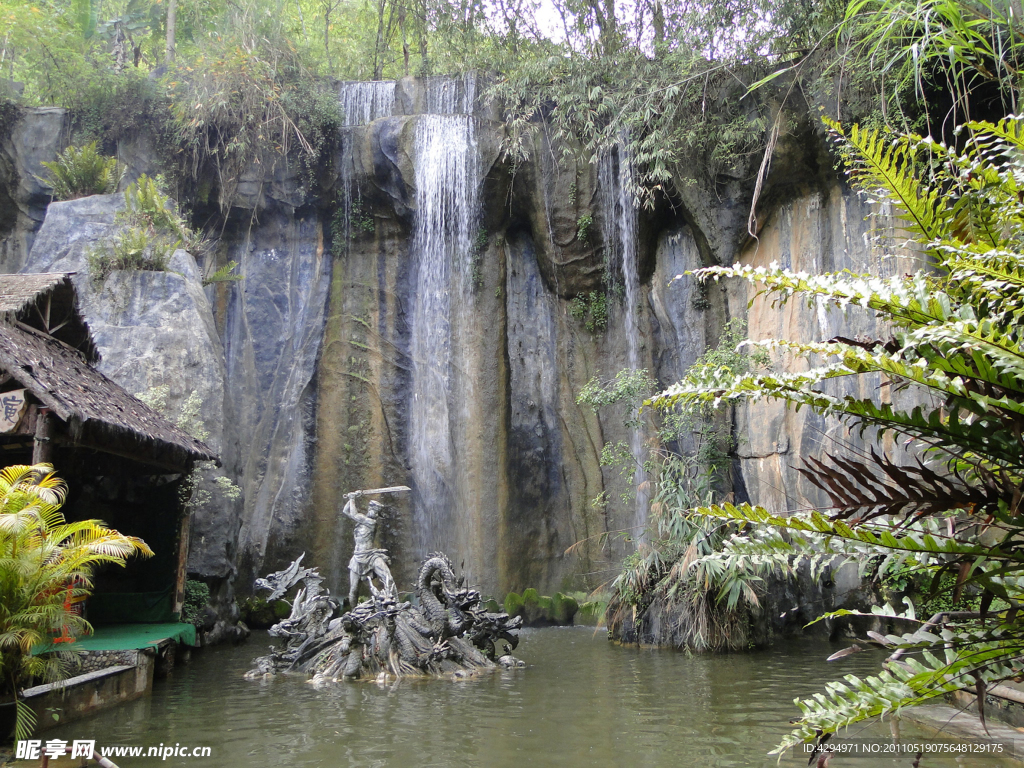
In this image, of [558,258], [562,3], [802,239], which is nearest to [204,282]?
[558,258]

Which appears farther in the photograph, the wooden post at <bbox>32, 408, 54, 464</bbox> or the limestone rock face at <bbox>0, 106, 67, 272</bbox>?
the limestone rock face at <bbox>0, 106, 67, 272</bbox>

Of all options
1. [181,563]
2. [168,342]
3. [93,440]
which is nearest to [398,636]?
[181,563]

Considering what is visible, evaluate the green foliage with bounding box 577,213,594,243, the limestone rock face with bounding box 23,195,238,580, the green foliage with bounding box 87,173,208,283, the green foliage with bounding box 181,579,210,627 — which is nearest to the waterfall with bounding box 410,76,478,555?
the green foliage with bounding box 577,213,594,243

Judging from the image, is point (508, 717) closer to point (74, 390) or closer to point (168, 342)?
point (74, 390)

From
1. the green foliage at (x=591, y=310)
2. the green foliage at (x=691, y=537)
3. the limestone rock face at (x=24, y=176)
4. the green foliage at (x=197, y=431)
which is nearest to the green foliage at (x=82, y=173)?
the limestone rock face at (x=24, y=176)

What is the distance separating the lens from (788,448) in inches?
461

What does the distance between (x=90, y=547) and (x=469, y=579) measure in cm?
932

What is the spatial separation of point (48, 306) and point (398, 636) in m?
6.27

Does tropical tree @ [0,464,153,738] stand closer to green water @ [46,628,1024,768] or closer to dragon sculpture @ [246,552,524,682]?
green water @ [46,628,1024,768]

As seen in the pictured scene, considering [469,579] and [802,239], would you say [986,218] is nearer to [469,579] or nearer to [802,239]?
[802,239]

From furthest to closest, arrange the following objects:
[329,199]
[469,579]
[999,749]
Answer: [329,199] → [469,579] → [999,749]

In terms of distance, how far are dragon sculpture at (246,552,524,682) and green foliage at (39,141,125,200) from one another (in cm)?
1008

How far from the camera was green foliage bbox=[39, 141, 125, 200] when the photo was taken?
47.5ft

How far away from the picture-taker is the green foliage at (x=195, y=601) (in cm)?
1059
